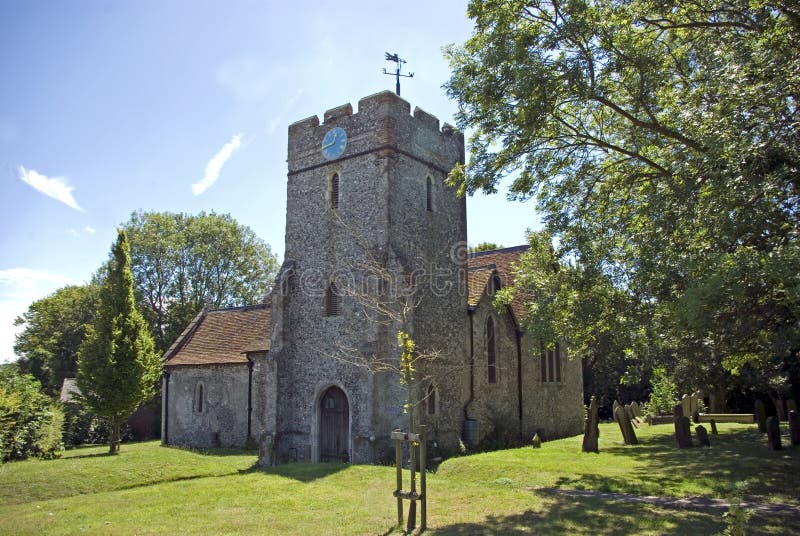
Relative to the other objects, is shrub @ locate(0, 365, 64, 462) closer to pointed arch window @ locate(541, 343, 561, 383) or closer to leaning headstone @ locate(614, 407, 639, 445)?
pointed arch window @ locate(541, 343, 561, 383)

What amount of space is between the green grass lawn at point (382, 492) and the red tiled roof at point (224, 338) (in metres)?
7.00

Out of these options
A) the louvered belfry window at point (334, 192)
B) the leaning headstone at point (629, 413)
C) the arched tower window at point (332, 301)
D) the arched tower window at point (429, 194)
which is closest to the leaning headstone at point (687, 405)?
the leaning headstone at point (629, 413)

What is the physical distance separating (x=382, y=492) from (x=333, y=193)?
11026 millimetres

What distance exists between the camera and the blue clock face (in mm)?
21188

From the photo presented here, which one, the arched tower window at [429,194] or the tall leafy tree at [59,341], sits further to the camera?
the tall leafy tree at [59,341]

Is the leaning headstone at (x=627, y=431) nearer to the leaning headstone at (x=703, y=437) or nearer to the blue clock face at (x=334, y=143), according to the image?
the leaning headstone at (x=703, y=437)

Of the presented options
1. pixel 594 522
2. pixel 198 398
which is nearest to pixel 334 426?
pixel 198 398

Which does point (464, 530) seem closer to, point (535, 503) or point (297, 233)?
point (535, 503)

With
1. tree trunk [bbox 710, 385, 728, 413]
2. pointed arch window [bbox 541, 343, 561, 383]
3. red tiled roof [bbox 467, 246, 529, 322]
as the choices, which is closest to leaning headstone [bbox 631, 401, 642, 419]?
tree trunk [bbox 710, 385, 728, 413]

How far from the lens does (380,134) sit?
20188 mm

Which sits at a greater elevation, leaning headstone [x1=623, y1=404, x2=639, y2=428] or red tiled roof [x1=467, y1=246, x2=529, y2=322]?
red tiled roof [x1=467, y1=246, x2=529, y2=322]

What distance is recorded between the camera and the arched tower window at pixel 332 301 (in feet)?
66.7

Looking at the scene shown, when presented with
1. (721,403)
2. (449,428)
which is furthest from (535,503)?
(721,403)

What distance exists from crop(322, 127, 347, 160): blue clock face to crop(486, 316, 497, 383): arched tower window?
28.1 feet
